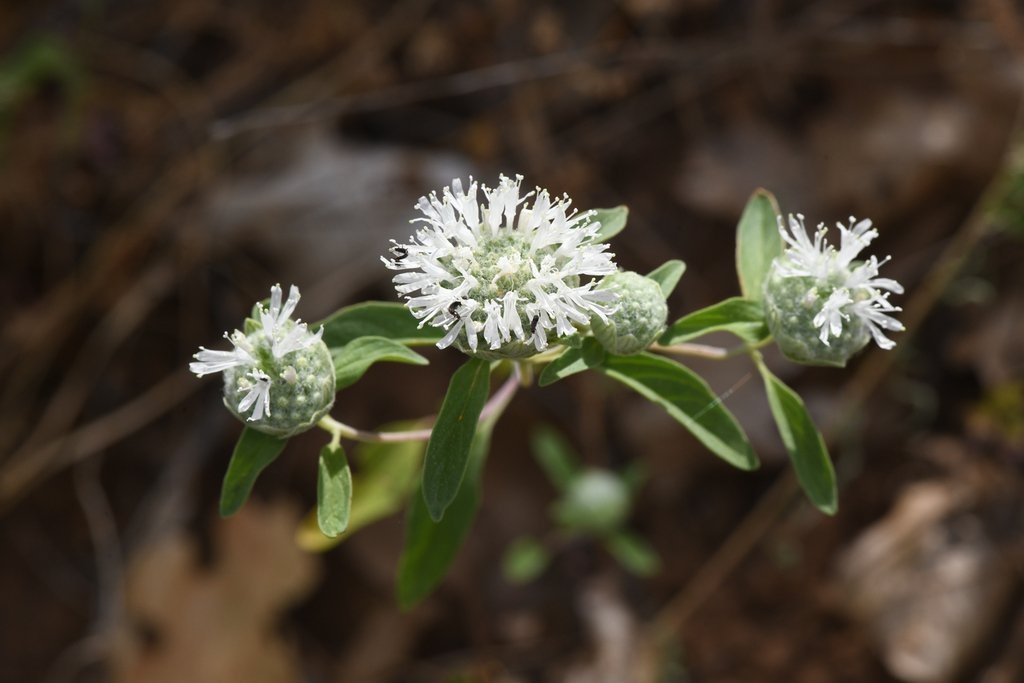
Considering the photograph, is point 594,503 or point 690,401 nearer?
point 690,401

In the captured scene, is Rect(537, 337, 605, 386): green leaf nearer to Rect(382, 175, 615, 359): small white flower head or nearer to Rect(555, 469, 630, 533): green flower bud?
Rect(382, 175, 615, 359): small white flower head

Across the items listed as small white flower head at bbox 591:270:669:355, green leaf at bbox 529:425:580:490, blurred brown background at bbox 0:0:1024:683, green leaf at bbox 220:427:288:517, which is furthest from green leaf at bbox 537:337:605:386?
blurred brown background at bbox 0:0:1024:683

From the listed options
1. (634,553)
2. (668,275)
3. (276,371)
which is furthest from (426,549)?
(634,553)

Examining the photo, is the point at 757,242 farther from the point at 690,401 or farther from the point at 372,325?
the point at 372,325

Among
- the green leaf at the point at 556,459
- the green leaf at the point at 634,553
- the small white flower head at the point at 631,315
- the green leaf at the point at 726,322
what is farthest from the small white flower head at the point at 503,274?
the green leaf at the point at 634,553

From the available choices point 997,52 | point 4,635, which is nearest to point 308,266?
point 4,635

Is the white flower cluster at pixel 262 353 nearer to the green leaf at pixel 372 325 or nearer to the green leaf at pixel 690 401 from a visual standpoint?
the green leaf at pixel 372 325
